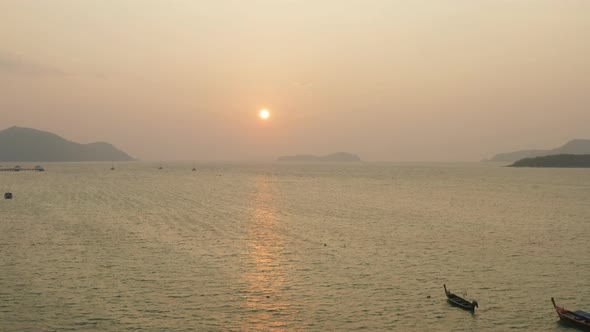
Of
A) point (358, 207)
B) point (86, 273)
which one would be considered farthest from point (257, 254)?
point (358, 207)

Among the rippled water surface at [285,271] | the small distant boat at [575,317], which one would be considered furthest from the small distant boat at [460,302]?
the small distant boat at [575,317]

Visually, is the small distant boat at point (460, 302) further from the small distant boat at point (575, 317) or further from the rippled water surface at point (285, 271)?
the small distant boat at point (575, 317)

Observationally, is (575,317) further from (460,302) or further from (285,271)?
(285,271)

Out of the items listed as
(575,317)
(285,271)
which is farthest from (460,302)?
(285,271)

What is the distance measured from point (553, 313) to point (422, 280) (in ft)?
35.3

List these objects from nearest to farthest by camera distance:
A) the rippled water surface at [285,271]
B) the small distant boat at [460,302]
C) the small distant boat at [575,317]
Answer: the small distant boat at [575,317] → the rippled water surface at [285,271] → the small distant boat at [460,302]

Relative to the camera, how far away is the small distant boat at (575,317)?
2841 cm

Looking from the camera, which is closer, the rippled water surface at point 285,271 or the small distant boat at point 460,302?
the rippled water surface at point 285,271

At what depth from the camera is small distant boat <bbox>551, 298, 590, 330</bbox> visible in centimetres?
2841

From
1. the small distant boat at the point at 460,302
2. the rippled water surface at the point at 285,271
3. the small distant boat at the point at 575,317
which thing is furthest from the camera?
the small distant boat at the point at 460,302

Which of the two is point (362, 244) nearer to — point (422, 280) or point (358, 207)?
point (422, 280)

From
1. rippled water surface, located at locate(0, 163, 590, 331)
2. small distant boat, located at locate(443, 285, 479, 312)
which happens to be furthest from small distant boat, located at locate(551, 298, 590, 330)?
small distant boat, located at locate(443, 285, 479, 312)

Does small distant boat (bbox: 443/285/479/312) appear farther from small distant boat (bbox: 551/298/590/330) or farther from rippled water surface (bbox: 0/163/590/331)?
small distant boat (bbox: 551/298/590/330)

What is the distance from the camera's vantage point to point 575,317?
2909 centimetres
